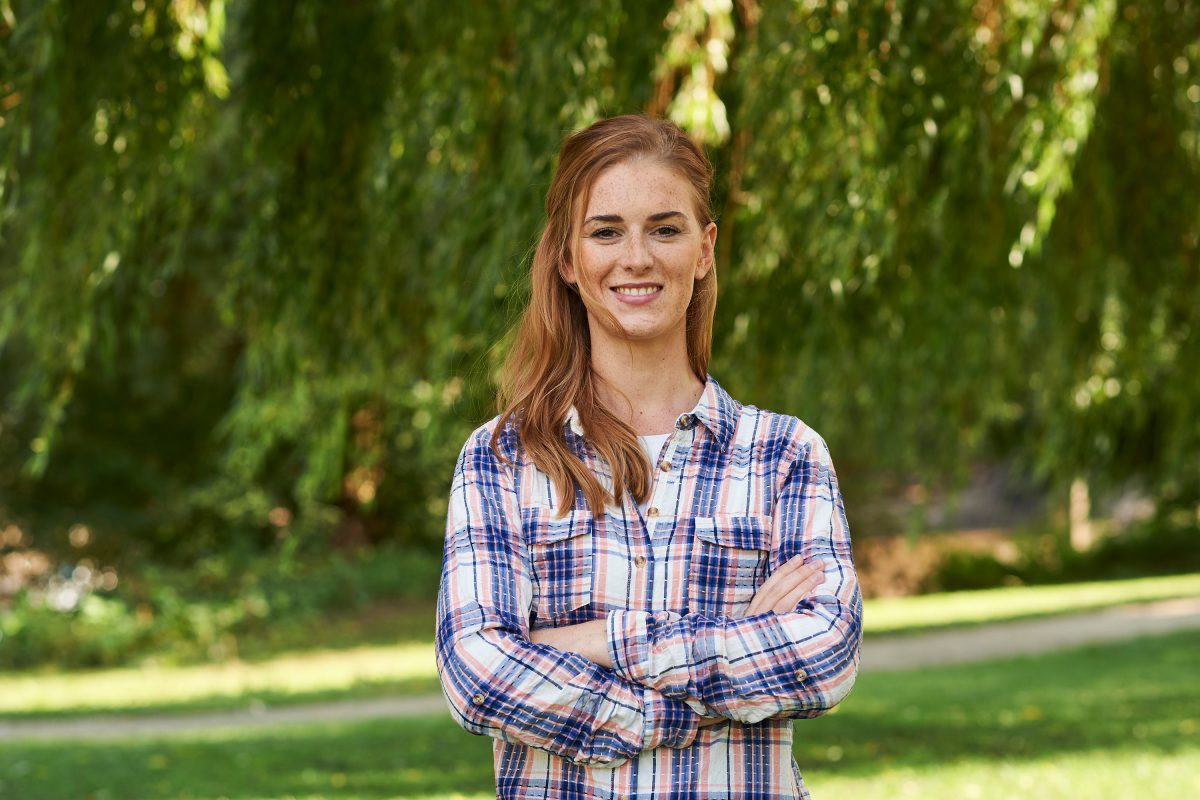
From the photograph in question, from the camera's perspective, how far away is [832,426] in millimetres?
6570

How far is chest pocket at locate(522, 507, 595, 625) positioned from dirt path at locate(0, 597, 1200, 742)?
932 centimetres

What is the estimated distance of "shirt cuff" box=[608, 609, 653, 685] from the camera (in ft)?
6.61

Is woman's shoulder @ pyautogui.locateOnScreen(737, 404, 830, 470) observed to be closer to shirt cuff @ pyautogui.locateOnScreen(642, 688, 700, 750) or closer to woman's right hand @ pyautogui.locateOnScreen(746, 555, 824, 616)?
woman's right hand @ pyautogui.locateOnScreen(746, 555, 824, 616)

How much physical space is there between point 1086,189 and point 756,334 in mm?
1558

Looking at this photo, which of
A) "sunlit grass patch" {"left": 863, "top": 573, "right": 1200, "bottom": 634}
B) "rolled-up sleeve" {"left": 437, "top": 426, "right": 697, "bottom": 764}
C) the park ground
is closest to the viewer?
"rolled-up sleeve" {"left": 437, "top": 426, "right": 697, "bottom": 764}

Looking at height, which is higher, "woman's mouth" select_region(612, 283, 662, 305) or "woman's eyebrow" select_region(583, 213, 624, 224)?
"woman's eyebrow" select_region(583, 213, 624, 224)

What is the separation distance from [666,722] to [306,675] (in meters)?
13.6

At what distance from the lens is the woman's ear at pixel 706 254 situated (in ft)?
7.75

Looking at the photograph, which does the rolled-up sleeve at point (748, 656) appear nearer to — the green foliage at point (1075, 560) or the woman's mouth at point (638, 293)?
the woman's mouth at point (638, 293)

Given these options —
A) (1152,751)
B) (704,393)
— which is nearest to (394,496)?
(1152,751)

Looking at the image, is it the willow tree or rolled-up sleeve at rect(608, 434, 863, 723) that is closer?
rolled-up sleeve at rect(608, 434, 863, 723)

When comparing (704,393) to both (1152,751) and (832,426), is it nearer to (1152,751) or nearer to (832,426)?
(832,426)

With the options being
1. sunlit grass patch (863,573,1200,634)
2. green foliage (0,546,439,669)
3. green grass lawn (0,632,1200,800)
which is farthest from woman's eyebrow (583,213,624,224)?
sunlit grass patch (863,573,1200,634)

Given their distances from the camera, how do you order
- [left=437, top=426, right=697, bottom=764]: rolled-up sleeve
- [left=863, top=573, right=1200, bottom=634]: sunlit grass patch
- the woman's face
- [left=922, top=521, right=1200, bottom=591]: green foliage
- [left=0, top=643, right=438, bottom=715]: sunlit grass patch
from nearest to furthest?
1. [left=437, top=426, right=697, bottom=764]: rolled-up sleeve
2. the woman's face
3. [left=0, top=643, right=438, bottom=715]: sunlit grass patch
4. [left=863, top=573, right=1200, bottom=634]: sunlit grass patch
5. [left=922, top=521, right=1200, bottom=591]: green foliage
